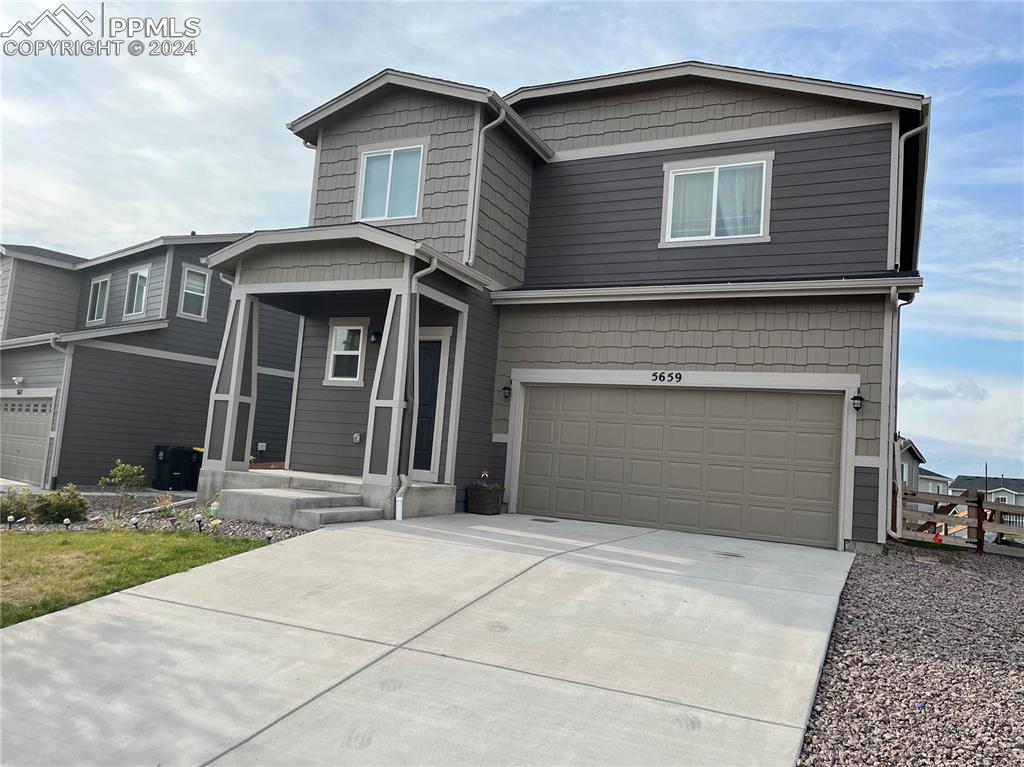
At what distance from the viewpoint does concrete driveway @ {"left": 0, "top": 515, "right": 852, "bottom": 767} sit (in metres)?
3.63

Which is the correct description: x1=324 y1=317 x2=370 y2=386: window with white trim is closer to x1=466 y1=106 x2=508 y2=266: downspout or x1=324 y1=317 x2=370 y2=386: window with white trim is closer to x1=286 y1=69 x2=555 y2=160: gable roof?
x1=466 y1=106 x2=508 y2=266: downspout

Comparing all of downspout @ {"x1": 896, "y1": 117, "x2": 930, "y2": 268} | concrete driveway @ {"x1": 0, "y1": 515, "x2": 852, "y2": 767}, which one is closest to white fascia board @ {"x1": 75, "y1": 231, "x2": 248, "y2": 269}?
concrete driveway @ {"x1": 0, "y1": 515, "x2": 852, "y2": 767}

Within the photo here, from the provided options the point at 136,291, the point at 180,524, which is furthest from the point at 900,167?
the point at 136,291

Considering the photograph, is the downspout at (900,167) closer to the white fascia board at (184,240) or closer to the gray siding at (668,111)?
the gray siding at (668,111)

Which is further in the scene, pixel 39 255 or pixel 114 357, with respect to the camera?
pixel 39 255

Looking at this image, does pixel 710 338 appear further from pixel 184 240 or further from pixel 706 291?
pixel 184 240

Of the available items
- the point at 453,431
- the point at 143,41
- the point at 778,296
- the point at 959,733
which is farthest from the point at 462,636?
the point at 143,41

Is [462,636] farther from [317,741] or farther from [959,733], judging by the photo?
[959,733]

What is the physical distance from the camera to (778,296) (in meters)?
9.93

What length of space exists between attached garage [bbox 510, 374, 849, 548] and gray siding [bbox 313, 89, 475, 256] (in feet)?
9.67

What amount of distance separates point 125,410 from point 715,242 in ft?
41.3

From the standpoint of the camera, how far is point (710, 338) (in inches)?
412

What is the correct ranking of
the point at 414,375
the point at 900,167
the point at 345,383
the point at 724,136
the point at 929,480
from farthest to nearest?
the point at 929,480
the point at 345,383
the point at 724,136
the point at 900,167
the point at 414,375

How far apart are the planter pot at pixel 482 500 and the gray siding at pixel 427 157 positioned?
3.49 meters
